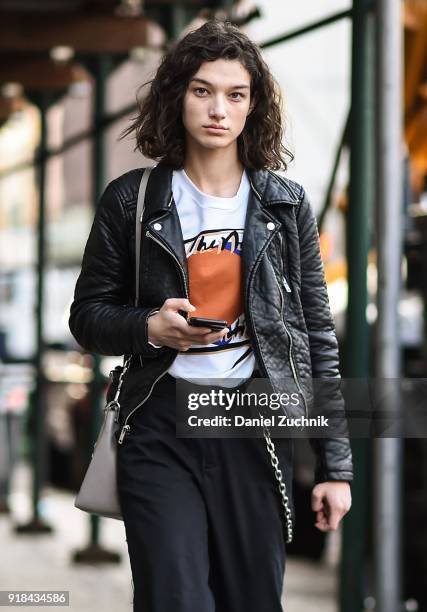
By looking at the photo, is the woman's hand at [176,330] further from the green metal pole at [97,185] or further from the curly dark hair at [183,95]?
the green metal pole at [97,185]

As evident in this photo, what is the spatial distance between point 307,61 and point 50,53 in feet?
12.0

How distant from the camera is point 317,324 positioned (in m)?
2.85

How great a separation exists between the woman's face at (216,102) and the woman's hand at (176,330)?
1.33ft

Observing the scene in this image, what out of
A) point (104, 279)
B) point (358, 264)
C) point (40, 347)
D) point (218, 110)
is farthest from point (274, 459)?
point (40, 347)

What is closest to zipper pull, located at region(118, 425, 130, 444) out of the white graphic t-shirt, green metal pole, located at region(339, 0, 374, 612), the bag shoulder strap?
the white graphic t-shirt

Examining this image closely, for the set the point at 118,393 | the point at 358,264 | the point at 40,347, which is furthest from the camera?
the point at 40,347

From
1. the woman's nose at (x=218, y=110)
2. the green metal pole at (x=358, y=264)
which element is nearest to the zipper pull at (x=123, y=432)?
the woman's nose at (x=218, y=110)

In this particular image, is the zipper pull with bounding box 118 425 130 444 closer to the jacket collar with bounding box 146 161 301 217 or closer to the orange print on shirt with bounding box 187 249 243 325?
the orange print on shirt with bounding box 187 249 243 325

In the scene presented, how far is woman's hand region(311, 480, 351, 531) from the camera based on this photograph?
2764 mm

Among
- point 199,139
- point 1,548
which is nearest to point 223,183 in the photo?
point 199,139

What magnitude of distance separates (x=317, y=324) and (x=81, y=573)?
486 centimetres

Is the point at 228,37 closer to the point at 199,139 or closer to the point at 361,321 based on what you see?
the point at 199,139

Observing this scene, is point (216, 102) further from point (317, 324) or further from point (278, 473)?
point (278, 473)

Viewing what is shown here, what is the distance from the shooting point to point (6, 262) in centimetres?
2720
